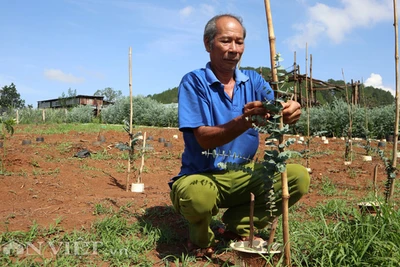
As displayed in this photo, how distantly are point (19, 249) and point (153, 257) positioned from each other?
2.47ft

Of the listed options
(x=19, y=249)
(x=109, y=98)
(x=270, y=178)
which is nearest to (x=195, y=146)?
(x=270, y=178)

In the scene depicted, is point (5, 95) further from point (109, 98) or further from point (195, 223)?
point (195, 223)

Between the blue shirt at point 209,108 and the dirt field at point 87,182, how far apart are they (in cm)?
50

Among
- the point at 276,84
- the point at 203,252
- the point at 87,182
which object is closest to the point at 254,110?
the point at 276,84

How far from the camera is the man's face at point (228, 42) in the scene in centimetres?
210

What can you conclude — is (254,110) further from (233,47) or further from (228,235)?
(228,235)

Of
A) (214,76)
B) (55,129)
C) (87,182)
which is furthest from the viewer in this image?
(55,129)

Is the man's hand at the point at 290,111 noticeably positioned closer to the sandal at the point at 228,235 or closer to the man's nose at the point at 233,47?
the man's nose at the point at 233,47

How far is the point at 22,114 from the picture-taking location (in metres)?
17.7

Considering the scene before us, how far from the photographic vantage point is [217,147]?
2166mm

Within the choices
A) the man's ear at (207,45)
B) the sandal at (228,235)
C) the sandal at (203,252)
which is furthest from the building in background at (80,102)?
the sandal at (203,252)

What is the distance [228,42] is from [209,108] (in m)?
0.39

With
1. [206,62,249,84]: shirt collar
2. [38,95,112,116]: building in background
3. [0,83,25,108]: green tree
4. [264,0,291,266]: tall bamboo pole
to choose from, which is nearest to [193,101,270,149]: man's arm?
[264,0,291,266]: tall bamboo pole

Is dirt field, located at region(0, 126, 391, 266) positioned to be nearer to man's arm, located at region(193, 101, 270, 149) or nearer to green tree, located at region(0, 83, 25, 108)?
man's arm, located at region(193, 101, 270, 149)
